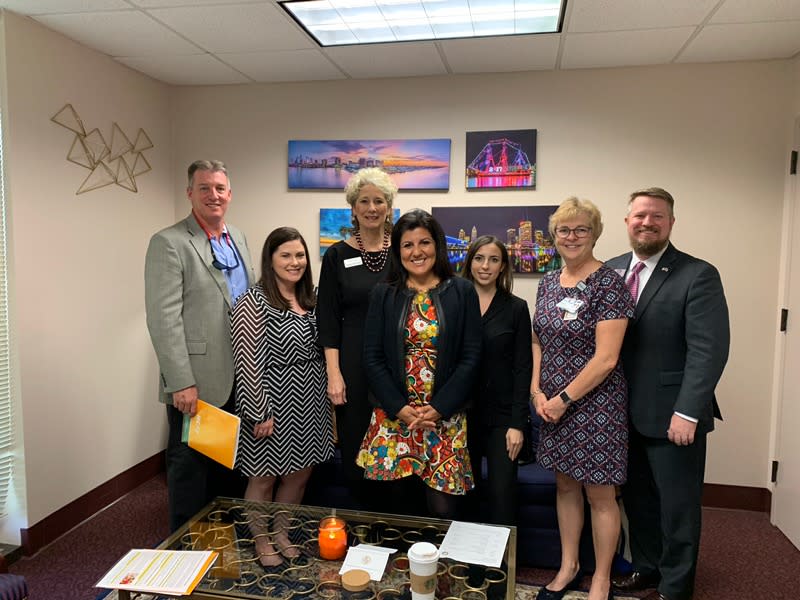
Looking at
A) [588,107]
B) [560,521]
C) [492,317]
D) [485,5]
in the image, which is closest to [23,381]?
[492,317]

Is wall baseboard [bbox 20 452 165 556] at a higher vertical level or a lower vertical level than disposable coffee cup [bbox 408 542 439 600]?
lower

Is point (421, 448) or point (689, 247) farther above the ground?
point (689, 247)

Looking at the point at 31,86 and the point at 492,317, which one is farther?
the point at 31,86

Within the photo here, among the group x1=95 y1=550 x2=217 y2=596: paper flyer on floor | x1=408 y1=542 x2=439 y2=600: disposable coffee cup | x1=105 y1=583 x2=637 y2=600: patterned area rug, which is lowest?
x1=105 y1=583 x2=637 y2=600: patterned area rug

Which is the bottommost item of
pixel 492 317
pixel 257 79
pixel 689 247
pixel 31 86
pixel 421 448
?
pixel 421 448

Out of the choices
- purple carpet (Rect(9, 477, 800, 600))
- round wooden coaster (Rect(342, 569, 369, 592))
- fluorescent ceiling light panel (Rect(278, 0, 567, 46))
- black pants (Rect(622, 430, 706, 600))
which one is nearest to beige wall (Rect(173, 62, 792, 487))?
purple carpet (Rect(9, 477, 800, 600))

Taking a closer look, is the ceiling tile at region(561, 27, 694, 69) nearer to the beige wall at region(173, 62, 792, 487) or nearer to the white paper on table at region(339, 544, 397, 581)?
the beige wall at region(173, 62, 792, 487)

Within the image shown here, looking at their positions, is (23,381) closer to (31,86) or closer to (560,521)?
(31,86)

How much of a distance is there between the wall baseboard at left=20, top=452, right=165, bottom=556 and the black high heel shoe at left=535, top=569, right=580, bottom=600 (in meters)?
2.24

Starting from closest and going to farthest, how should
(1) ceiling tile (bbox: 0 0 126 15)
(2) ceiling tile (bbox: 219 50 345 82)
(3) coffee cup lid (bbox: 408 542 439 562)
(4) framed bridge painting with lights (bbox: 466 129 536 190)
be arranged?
(3) coffee cup lid (bbox: 408 542 439 562) < (1) ceiling tile (bbox: 0 0 126 15) < (2) ceiling tile (bbox: 219 50 345 82) < (4) framed bridge painting with lights (bbox: 466 129 536 190)

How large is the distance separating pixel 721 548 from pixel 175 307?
275 centimetres

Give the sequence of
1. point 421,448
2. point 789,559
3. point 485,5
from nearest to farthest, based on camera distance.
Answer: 1. point 421,448
2. point 485,5
3. point 789,559

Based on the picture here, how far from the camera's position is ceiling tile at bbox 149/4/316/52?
251cm

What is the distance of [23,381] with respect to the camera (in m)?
2.61
